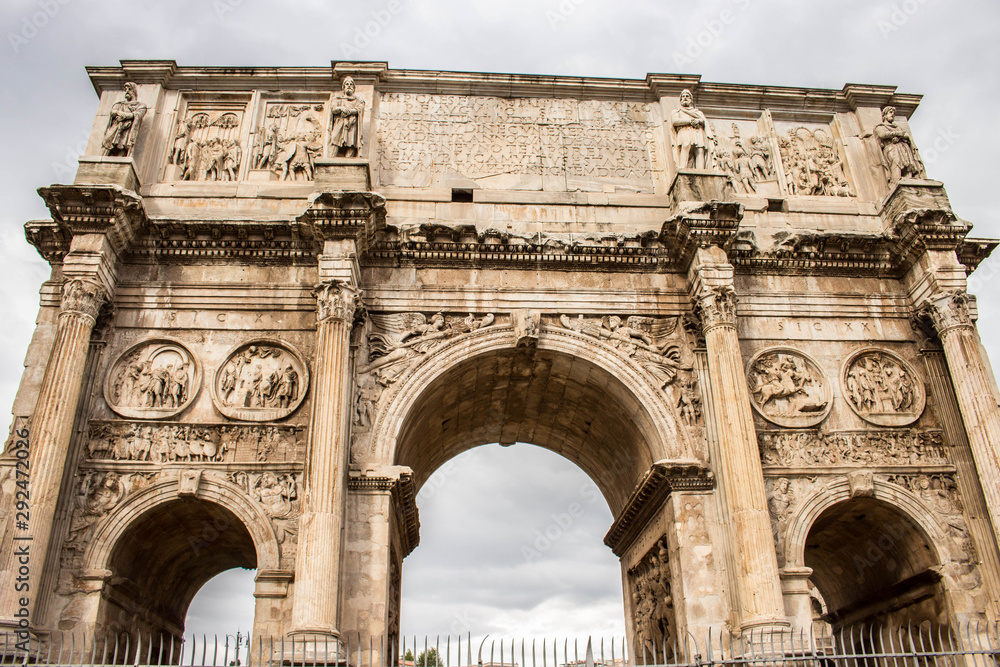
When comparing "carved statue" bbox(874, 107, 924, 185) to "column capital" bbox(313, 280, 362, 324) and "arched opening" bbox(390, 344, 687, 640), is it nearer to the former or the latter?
"arched opening" bbox(390, 344, 687, 640)

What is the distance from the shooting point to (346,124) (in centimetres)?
1287

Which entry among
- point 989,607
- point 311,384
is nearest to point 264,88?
point 311,384

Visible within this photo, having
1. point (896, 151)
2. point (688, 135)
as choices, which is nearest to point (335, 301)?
point (688, 135)

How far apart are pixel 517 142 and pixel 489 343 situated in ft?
13.6

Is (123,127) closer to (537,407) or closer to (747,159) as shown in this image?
(537,407)

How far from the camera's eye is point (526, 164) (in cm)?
1376

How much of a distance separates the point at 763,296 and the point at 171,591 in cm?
1077

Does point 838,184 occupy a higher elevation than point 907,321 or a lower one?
higher

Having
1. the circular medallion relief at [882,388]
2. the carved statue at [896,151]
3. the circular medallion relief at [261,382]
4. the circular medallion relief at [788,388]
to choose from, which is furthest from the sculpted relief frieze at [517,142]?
the circular medallion relief at [882,388]

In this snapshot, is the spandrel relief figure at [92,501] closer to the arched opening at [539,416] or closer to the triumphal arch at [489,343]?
the triumphal arch at [489,343]

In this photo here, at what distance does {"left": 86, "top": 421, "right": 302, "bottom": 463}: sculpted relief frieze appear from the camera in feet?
36.0

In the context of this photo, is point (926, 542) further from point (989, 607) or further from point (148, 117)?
point (148, 117)

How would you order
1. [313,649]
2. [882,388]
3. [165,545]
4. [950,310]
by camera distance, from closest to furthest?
[313,649] → [950,310] → [165,545] → [882,388]

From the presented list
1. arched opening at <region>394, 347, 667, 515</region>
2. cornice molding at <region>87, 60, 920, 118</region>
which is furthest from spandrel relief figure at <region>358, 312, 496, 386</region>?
cornice molding at <region>87, 60, 920, 118</region>
